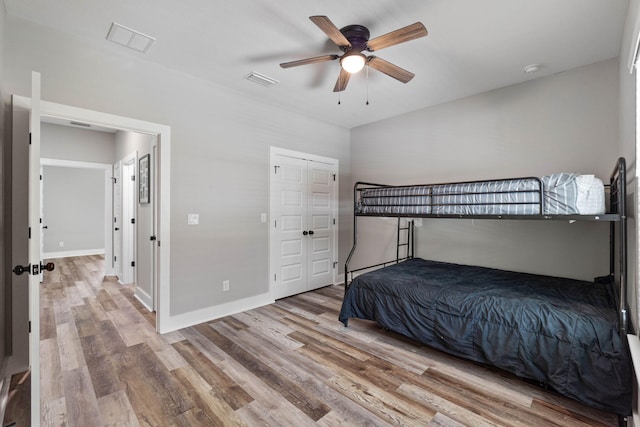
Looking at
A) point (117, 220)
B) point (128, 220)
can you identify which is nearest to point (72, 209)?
point (117, 220)

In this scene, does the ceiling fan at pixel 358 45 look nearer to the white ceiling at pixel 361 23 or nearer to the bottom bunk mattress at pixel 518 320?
the white ceiling at pixel 361 23

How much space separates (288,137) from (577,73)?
10.7 ft

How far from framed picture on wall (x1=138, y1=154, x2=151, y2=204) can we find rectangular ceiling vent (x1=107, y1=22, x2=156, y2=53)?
163 cm

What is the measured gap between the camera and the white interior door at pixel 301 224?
4066mm

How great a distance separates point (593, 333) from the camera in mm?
1813

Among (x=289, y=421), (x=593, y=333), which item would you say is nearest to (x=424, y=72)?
(x=593, y=333)

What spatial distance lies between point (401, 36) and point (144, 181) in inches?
144

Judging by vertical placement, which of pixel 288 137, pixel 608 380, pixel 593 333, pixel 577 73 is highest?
pixel 577 73

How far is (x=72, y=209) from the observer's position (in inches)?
303

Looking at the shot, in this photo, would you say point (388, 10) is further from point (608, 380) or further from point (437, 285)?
point (608, 380)

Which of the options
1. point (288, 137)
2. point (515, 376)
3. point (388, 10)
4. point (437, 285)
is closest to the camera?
point (388, 10)

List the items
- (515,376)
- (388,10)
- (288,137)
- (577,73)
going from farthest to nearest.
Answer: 1. (288,137)
2. (577,73)
3. (515,376)
4. (388,10)

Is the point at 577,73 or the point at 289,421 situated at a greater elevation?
the point at 577,73

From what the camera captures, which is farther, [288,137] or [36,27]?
[288,137]
